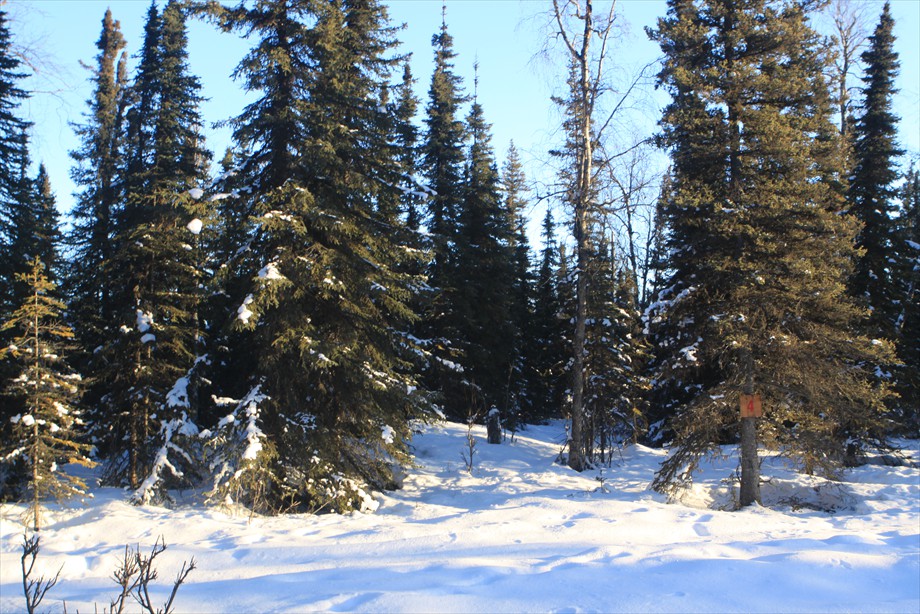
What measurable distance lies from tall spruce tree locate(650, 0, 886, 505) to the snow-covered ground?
2.12 metres

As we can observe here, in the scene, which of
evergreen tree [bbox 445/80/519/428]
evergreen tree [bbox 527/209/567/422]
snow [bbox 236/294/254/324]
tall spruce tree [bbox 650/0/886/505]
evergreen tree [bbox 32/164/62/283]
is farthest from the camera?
evergreen tree [bbox 527/209/567/422]

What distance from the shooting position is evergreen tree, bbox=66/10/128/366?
15977 millimetres

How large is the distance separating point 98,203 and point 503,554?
68.6 feet

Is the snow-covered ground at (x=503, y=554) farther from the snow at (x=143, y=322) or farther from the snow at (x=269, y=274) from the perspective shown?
the snow at (x=269, y=274)

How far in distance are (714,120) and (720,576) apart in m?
10.3

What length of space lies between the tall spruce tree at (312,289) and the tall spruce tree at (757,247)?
21.0 feet

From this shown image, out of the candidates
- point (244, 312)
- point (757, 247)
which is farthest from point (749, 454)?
point (244, 312)

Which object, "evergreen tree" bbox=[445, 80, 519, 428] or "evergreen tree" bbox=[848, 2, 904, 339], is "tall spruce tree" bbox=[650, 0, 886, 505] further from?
"evergreen tree" bbox=[445, 80, 519, 428]

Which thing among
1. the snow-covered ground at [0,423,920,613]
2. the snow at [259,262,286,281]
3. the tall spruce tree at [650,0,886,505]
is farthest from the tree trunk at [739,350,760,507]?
the snow at [259,262,286,281]

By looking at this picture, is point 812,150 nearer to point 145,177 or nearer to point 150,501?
point 150,501

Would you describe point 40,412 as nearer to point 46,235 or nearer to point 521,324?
point 46,235

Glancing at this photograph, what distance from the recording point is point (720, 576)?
20.1 ft

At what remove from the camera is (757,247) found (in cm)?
1302

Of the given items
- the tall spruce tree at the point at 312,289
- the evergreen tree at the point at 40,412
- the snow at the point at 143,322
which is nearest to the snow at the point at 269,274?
the tall spruce tree at the point at 312,289
